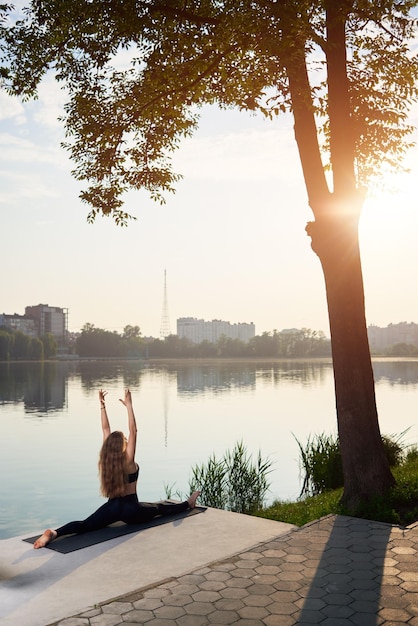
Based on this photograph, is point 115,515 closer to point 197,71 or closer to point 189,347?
point 197,71

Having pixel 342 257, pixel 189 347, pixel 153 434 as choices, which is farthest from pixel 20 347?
pixel 342 257

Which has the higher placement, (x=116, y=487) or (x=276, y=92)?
(x=276, y=92)

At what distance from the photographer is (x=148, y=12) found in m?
9.35

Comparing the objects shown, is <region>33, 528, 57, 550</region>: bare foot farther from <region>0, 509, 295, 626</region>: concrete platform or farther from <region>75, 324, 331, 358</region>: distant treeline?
<region>75, 324, 331, 358</region>: distant treeline

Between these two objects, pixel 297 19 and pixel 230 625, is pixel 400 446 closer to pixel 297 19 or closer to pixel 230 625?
pixel 297 19

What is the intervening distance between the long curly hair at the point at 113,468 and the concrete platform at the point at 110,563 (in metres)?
0.55

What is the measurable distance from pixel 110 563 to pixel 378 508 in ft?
10.5

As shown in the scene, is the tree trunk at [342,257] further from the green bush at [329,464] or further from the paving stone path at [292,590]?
the green bush at [329,464]

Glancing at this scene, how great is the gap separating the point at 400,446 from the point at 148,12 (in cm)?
833

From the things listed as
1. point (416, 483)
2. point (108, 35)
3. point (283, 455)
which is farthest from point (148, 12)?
point (283, 455)

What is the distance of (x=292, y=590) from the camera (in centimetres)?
520

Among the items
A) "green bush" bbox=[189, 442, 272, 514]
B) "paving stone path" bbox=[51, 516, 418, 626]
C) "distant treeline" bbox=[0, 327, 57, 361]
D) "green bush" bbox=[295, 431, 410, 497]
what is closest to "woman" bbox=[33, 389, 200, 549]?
"paving stone path" bbox=[51, 516, 418, 626]

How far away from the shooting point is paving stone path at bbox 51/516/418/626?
4660mm

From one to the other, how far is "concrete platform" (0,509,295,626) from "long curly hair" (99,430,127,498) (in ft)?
1.80
